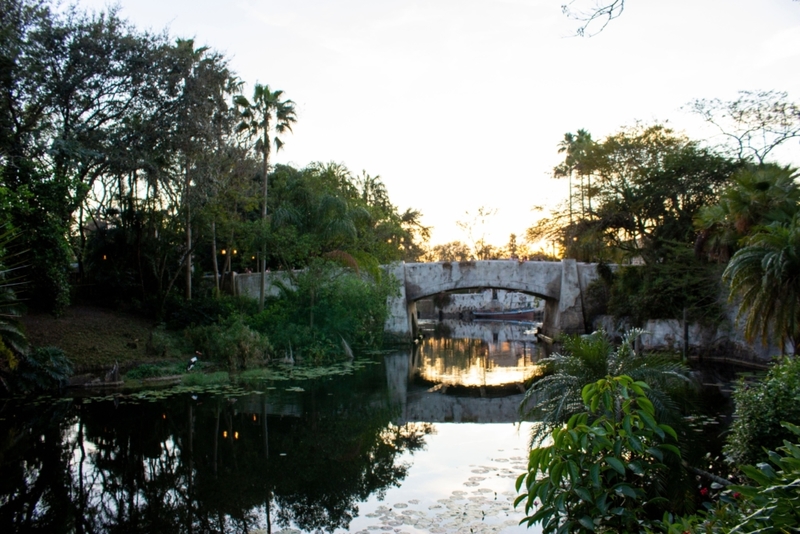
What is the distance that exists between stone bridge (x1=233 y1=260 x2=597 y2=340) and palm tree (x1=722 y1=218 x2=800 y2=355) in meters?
15.8

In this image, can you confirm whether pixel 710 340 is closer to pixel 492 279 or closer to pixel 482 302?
pixel 492 279

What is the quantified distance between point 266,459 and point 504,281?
20.7 m

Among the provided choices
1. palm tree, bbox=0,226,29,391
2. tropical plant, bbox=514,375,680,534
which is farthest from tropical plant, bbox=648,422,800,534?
palm tree, bbox=0,226,29,391

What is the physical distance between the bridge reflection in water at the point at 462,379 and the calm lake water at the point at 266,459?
0.10 metres

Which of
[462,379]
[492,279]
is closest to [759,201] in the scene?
[462,379]

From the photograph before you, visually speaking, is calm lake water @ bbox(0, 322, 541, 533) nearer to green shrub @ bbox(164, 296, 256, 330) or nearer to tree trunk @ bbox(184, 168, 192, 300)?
green shrub @ bbox(164, 296, 256, 330)

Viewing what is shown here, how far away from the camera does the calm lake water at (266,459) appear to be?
21.6 feet

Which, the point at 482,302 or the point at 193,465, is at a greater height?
the point at 482,302

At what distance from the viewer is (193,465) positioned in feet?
28.1

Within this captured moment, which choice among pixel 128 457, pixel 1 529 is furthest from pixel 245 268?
pixel 1 529

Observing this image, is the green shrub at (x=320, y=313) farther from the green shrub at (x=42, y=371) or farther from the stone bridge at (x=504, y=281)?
the green shrub at (x=42, y=371)

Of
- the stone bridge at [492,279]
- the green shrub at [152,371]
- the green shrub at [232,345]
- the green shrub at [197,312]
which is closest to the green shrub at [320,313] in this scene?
the green shrub at [197,312]

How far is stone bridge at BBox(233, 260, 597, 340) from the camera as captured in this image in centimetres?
2752

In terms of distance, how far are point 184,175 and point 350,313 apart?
730 centimetres
